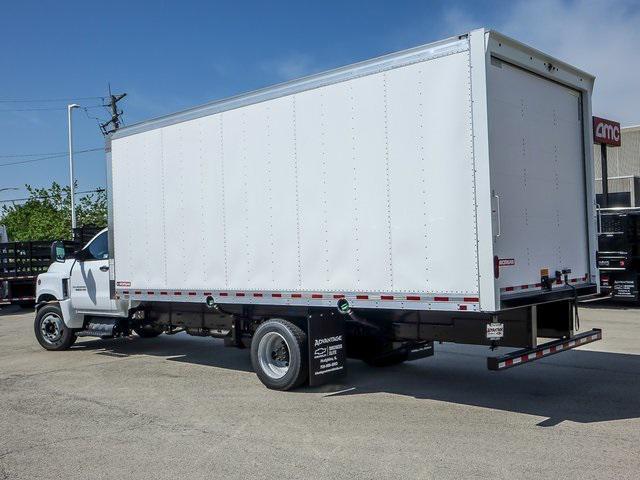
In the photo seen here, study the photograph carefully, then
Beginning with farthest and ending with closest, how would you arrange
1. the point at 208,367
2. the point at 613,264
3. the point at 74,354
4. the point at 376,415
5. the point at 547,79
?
1. the point at 613,264
2. the point at 74,354
3. the point at 208,367
4. the point at 547,79
5. the point at 376,415

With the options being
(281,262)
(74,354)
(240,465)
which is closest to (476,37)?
(281,262)

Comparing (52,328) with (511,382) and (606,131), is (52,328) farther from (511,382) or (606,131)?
(606,131)

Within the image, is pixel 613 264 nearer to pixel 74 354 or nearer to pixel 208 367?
pixel 208 367

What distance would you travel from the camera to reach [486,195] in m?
6.04

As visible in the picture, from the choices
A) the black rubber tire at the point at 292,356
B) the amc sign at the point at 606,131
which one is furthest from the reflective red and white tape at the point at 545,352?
the amc sign at the point at 606,131

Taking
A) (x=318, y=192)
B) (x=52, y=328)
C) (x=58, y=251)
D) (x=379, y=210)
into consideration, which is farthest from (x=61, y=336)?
(x=379, y=210)

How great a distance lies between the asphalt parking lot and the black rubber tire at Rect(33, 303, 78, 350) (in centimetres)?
134

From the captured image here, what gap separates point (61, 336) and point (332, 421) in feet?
23.5

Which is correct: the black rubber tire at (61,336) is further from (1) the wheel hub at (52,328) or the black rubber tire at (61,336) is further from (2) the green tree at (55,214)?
(2) the green tree at (55,214)

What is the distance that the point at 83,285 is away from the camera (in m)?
11.3

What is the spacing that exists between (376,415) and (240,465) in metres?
1.91

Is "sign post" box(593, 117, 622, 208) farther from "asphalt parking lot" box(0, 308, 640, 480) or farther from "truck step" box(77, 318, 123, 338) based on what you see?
"truck step" box(77, 318, 123, 338)

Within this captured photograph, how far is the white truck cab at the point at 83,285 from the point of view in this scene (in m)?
10.9

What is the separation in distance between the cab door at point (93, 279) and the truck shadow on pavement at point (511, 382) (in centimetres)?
144
